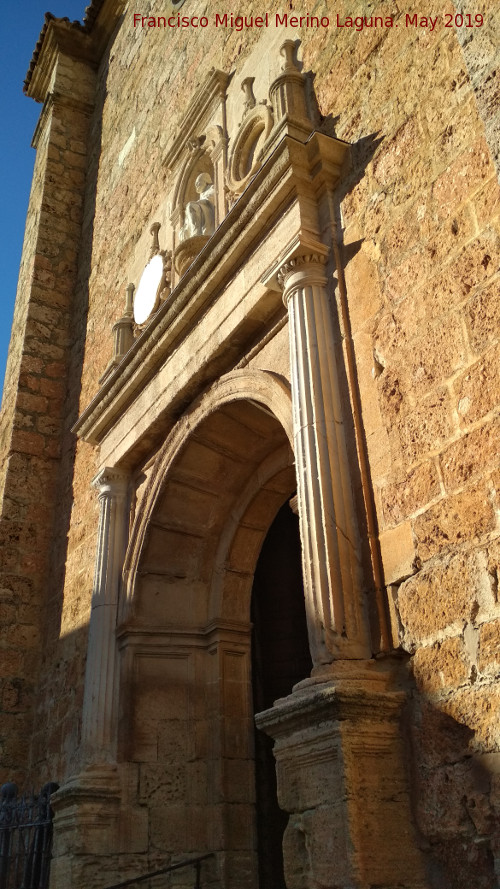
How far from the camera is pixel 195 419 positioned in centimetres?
506

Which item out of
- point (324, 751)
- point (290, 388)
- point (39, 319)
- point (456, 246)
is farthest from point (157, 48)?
point (324, 751)

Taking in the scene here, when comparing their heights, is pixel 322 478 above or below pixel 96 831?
above

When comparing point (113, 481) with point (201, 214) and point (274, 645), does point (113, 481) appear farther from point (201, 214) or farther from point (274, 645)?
point (201, 214)

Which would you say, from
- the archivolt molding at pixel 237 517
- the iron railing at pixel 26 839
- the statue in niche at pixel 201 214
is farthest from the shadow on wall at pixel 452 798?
the statue in niche at pixel 201 214

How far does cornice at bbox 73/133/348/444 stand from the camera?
4.17 meters

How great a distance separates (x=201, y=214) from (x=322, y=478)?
3.10 m

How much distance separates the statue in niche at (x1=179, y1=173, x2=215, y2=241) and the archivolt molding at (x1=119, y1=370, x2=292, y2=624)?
1.42 m

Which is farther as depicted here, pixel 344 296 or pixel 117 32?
pixel 117 32

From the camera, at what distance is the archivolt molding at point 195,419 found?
166 inches

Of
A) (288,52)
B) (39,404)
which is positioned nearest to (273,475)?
(288,52)

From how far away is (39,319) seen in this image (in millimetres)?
8758

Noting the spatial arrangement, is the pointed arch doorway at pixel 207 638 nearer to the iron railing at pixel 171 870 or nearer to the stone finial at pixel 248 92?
the iron railing at pixel 171 870

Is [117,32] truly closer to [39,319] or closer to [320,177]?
[39,319]

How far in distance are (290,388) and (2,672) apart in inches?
170
